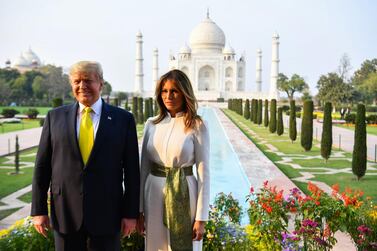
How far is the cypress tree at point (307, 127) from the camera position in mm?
9273

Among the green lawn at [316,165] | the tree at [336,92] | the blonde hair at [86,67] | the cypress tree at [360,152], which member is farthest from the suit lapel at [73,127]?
the tree at [336,92]

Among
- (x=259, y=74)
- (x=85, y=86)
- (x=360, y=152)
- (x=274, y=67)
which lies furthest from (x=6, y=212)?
(x=259, y=74)

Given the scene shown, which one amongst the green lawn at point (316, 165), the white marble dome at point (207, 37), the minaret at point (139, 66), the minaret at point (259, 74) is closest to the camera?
the green lawn at point (316, 165)

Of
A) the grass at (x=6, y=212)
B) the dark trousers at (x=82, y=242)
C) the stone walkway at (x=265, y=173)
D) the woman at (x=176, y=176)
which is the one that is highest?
the woman at (x=176, y=176)

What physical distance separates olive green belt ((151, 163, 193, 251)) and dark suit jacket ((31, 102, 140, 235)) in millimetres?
141

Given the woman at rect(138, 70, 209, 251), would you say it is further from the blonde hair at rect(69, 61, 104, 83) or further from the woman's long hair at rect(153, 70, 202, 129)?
the blonde hair at rect(69, 61, 104, 83)

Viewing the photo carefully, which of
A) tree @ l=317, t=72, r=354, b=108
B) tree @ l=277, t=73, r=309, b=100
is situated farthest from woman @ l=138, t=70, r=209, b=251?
tree @ l=277, t=73, r=309, b=100

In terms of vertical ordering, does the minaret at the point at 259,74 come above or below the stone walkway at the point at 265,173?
above

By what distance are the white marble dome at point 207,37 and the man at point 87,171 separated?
4800cm

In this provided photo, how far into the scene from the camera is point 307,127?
367 inches

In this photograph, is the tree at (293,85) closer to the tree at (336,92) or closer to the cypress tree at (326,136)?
the tree at (336,92)

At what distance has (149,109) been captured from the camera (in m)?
19.5

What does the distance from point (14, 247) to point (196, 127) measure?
4.09ft

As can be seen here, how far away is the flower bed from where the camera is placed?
2494mm
